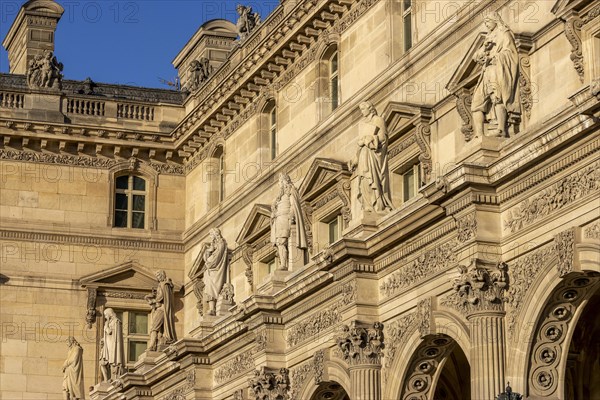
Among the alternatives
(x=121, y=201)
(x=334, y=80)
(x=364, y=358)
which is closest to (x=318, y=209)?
(x=334, y=80)

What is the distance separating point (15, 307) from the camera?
51594 millimetres

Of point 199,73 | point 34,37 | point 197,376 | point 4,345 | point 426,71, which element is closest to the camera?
point 426,71

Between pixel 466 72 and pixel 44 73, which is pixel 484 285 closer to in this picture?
pixel 466 72

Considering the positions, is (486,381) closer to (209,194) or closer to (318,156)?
(318,156)

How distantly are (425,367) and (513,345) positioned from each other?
4.34 metres

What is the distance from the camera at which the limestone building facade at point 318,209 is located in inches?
1148

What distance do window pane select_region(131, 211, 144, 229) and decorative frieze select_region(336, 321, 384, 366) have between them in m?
20.5

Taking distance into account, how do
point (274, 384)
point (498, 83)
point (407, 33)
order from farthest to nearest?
point (407, 33)
point (274, 384)
point (498, 83)

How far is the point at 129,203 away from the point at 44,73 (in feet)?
15.2

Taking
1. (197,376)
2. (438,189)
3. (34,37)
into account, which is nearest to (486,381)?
(438,189)

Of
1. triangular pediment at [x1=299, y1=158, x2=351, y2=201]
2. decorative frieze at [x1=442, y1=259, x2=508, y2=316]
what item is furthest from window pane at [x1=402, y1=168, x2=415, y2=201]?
decorative frieze at [x1=442, y1=259, x2=508, y2=316]

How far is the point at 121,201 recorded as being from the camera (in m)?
53.8

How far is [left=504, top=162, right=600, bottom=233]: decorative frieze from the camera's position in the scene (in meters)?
27.2

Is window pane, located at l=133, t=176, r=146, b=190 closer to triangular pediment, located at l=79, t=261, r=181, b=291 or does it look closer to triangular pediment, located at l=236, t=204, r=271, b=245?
triangular pediment, located at l=79, t=261, r=181, b=291
